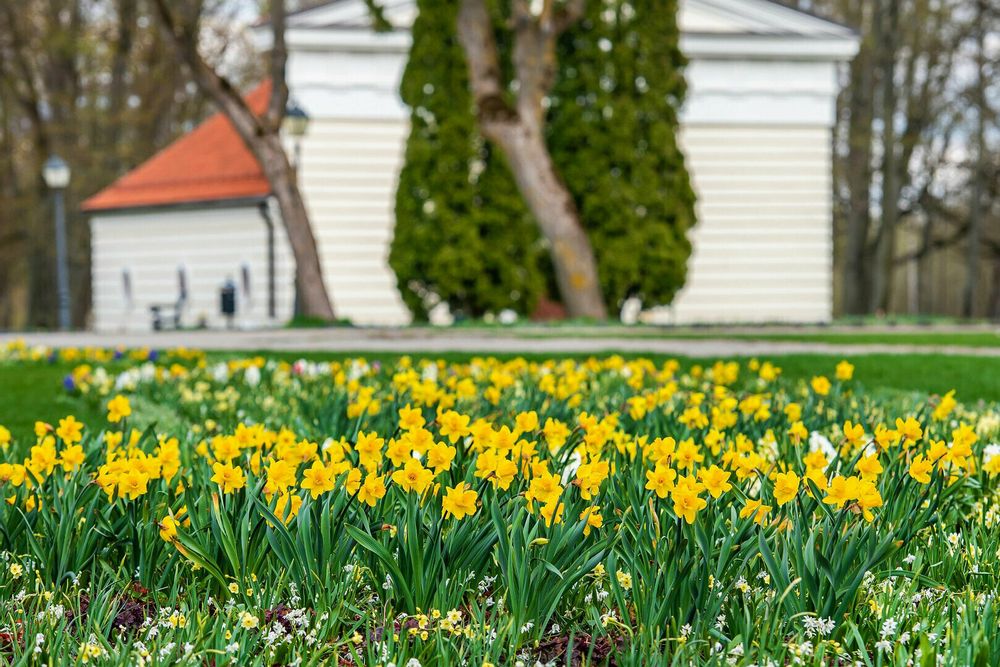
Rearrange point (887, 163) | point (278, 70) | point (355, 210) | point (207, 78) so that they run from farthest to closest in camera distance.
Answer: point (887, 163) → point (355, 210) → point (278, 70) → point (207, 78)

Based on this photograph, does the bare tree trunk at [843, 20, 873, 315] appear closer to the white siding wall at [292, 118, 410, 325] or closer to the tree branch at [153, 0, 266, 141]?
the white siding wall at [292, 118, 410, 325]

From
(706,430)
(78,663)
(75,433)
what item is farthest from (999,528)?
(75,433)

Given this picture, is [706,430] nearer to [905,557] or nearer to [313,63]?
[905,557]

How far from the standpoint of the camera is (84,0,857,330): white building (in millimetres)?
20266

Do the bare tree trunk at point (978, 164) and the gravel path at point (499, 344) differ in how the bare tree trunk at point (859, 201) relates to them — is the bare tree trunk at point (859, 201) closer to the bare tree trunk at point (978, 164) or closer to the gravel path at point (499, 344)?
the bare tree trunk at point (978, 164)

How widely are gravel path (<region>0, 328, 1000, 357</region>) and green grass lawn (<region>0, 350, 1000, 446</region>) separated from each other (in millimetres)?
583

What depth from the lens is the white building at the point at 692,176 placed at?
20266 millimetres

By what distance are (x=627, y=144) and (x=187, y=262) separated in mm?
9601

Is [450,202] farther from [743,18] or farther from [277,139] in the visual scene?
[743,18]

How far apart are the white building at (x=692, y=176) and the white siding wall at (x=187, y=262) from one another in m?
0.04

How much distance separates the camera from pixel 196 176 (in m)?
22.2

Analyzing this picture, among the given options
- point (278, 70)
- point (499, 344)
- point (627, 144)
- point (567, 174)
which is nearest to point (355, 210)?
point (278, 70)

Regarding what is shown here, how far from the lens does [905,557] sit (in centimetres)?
262

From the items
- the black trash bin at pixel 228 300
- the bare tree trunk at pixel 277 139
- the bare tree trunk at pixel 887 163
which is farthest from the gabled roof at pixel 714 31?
the black trash bin at pixel 228 300
